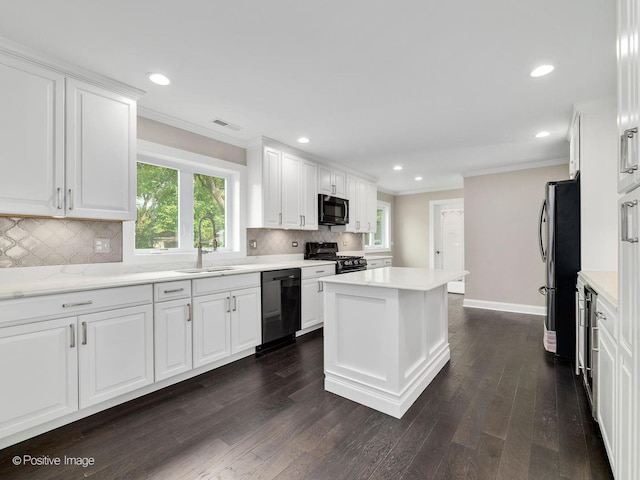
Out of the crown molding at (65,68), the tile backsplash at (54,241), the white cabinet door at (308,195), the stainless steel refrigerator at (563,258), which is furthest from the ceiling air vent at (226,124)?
the stainless steel refrigerator at (563,258)

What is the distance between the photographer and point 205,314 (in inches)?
105

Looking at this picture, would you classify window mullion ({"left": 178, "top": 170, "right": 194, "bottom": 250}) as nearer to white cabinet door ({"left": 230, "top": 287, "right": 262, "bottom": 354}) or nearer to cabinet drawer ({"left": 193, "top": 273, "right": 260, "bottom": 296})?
cabinet drawer ({"left": 193, "top": 273, "right": 260, "bottom": 296})

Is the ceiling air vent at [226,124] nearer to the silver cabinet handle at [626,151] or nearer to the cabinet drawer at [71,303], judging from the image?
the cabinet drawer at [71,303]

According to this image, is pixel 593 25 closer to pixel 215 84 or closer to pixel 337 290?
pixel 337 290

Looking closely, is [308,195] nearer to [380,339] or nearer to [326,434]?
[380,339]

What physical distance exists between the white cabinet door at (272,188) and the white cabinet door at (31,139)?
1939mm

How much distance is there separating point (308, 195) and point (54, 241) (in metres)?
2.82

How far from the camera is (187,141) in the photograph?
3252 millimetres

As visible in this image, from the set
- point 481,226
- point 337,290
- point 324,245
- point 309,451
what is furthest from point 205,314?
point 481,226

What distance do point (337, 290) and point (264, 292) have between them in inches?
44.6

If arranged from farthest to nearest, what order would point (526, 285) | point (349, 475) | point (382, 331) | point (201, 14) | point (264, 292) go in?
point (526, 285) → point (264, 292) → point (382, 331) → point (201, 14) → point (349, 475)

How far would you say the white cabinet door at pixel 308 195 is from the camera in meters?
4.26

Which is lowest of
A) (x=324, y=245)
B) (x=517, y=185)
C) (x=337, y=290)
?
(x=337, y=290)

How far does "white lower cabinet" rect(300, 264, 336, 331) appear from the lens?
3.70 metres
